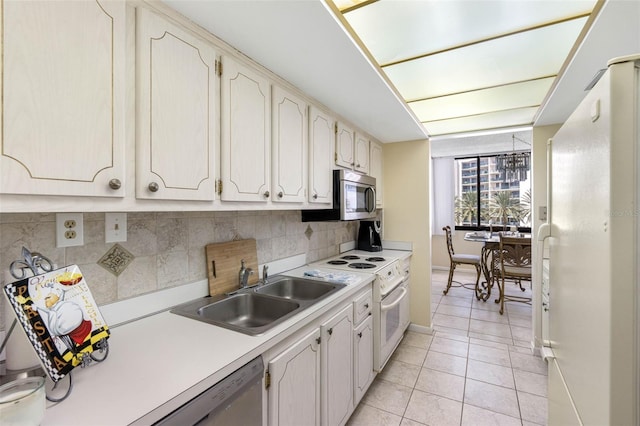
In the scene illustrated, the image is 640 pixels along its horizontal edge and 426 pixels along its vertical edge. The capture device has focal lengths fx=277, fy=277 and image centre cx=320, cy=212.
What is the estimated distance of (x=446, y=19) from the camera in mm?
1356

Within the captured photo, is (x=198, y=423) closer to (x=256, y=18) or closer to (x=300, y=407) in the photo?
(x=300, y=407)

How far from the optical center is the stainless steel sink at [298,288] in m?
1.73

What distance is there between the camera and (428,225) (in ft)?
10.1

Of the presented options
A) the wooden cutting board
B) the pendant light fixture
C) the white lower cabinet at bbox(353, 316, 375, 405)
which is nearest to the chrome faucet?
the wooden cutting board

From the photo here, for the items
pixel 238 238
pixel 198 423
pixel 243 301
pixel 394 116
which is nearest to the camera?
pixel 198 423

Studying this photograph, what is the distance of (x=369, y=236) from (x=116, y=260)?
2.39 meters

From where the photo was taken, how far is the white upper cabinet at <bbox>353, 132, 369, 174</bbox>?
2592 millimetres

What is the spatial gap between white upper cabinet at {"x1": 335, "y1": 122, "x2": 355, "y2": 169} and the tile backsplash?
74 centimetres

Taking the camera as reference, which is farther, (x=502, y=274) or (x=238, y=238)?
(x=502, y=274)

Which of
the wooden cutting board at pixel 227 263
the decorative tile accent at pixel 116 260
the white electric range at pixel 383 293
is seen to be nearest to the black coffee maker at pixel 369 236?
the white electric range at pixel 383 293

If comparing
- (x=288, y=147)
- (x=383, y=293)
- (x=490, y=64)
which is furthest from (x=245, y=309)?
(x=490, y=64)

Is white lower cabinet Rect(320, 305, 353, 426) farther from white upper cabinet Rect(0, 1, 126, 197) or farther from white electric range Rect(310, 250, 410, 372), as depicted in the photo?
white upper cabinet Rect(0, 1, 126, 197)

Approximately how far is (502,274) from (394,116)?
2803mm

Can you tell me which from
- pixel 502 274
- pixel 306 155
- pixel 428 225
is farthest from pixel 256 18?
pixel 502 274
